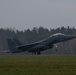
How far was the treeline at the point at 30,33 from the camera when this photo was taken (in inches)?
5472

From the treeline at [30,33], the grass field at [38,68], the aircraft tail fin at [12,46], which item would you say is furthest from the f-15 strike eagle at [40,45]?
the treeline at [30,33]

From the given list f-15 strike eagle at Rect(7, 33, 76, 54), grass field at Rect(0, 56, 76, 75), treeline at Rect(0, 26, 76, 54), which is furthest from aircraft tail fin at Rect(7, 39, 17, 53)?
treeline at Rect(0, 26, 76, 54)

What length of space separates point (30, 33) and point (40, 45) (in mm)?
87554

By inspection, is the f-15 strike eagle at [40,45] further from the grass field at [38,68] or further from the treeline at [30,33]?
the treeline at [30,33]

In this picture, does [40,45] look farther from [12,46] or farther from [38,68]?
[38,68]

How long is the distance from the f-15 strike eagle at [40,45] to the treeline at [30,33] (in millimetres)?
61930

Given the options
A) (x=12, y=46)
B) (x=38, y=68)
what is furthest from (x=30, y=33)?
(x=38, y=68)

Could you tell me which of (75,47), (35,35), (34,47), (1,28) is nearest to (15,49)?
(34,47)

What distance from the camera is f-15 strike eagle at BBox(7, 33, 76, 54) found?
6262cm

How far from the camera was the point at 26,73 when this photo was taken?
20031 mm

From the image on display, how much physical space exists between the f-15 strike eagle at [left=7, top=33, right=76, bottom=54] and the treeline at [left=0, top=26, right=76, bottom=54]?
61.9 meters

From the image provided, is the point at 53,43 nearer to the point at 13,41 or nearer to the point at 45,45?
the point at 45,45

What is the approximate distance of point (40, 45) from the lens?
6519 cm

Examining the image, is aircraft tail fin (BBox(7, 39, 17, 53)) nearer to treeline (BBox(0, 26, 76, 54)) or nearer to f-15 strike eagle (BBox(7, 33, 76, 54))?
f-15 strike eagle (BBox(7, 33, 76, 54))
